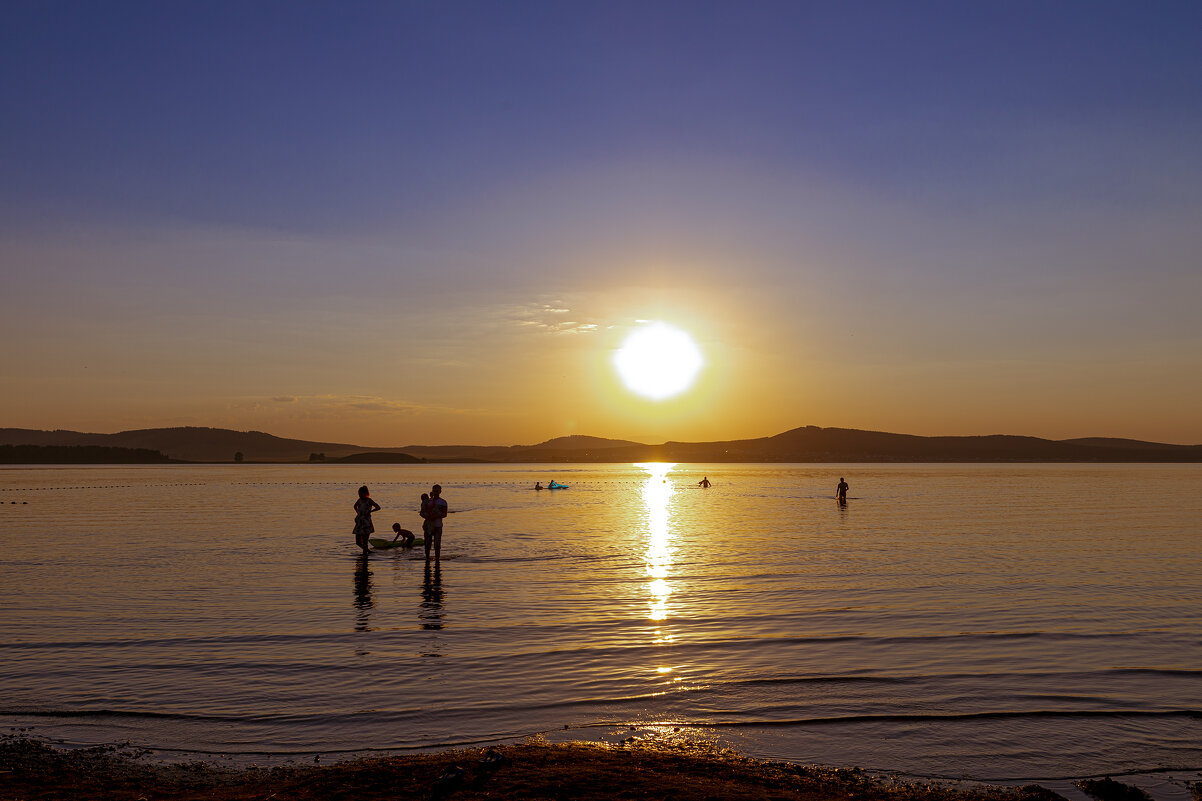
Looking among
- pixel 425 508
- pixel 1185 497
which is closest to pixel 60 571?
pixel 425 508

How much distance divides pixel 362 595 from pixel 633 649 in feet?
32.5

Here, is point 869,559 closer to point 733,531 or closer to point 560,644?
point 733,531

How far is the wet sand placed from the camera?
8.41m

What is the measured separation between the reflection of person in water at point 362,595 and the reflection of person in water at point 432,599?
4.15ft

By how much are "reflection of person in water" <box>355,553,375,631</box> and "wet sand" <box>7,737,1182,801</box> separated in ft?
27.4

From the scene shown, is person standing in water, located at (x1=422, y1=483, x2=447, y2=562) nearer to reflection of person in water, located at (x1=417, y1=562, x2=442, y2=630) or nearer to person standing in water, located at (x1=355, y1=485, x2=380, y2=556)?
reflection of person in water, located at (x1=417, y1=562, x2=442, y2=630)

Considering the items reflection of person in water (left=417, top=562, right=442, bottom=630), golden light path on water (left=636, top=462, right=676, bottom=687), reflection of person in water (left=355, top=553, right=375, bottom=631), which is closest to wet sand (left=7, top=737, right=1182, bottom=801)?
golden light path on water (left=636, top=462, right=676, bottom=687)

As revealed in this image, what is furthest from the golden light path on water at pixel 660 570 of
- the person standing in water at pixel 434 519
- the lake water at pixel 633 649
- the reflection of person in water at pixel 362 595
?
the person standing in water at pixel 434 519

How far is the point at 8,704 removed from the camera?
12.2 m

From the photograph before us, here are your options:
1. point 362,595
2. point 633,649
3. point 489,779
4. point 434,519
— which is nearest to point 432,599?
point 362,595

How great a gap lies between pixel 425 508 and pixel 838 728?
19.7 metres

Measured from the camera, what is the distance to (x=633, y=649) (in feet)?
51.5

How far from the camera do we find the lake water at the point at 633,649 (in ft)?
36.1

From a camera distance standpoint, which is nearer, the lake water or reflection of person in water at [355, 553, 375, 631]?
the lake water
